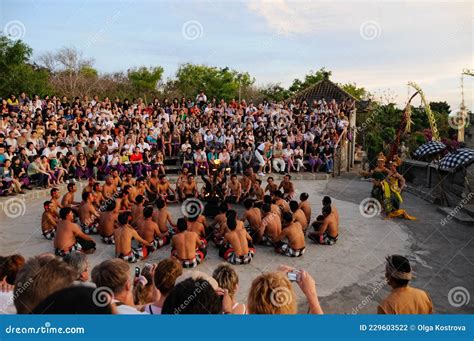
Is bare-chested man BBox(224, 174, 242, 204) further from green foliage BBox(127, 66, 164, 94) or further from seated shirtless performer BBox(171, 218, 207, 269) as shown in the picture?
green foliage BBox(127, 66, 164, 94)

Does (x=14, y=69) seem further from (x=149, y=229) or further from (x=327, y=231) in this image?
(x=327, y=231)

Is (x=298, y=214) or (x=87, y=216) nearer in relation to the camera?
(x=298, y=214)

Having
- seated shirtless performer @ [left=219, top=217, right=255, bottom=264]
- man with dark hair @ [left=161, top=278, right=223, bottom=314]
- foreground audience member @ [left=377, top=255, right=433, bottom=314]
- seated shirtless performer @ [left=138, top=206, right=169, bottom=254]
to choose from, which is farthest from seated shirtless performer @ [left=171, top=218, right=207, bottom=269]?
man with dark hair @ [left=161, top=278, right=223, bottom=314]

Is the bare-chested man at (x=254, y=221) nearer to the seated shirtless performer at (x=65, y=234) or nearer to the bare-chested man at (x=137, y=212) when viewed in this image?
the bare-chested man at (x=137, y=212)

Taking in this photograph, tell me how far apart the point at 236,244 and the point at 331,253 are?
2003mm

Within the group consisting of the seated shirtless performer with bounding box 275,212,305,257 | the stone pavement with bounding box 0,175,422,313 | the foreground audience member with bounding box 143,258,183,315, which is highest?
the foreground audience member with bounding box 143,258,183,315

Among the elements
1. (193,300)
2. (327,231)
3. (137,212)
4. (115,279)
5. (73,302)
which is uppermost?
(73,302)

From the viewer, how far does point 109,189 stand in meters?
10.3

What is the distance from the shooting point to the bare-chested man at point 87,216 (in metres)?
8.59

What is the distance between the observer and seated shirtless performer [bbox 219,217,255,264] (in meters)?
6.94

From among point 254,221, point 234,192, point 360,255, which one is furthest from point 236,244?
point 234,192

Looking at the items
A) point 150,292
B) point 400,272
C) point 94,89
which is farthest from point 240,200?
point 94,89

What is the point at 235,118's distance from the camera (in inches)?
695

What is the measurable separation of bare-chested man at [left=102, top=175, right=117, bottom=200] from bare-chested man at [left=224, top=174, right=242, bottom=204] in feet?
9.92
